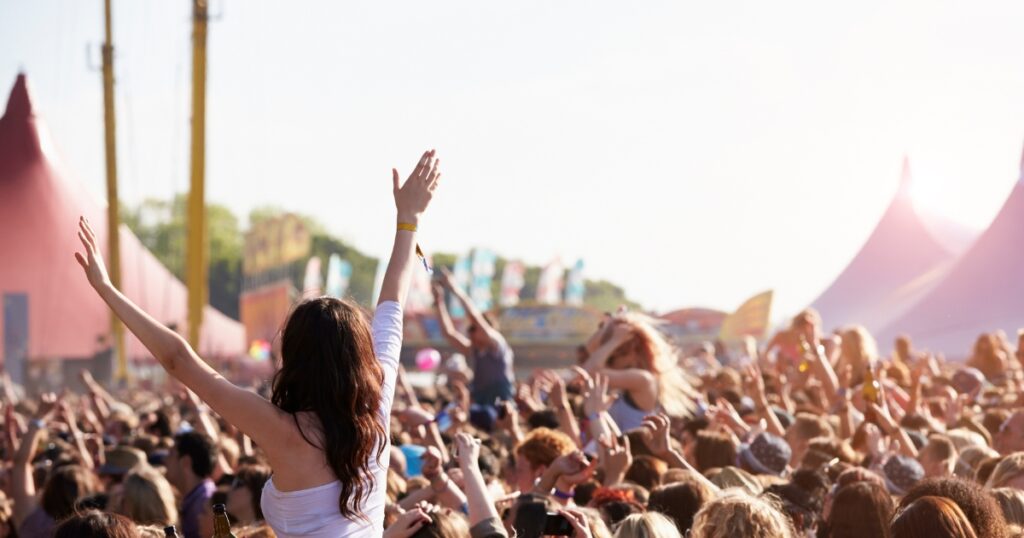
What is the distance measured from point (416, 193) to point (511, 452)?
139 inches

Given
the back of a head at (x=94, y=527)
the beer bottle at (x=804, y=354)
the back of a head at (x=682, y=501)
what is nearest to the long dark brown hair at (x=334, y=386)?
the back of a head at (x=94, y=527)

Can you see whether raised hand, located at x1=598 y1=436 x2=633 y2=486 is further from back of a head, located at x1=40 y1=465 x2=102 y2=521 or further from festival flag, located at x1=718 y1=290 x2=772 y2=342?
festival flag, located at x1=718 y1=290 x2=772 y2=342

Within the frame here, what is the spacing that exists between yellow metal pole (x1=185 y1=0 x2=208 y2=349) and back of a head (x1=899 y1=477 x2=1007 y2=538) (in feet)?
84.0

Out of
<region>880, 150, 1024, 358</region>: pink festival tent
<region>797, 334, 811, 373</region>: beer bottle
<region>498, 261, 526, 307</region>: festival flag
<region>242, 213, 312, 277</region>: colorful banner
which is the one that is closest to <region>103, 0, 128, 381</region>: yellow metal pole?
<region>880, 150, 1024, 358</region>: pink festival tent

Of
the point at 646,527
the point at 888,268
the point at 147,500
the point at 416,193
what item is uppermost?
the point at 416,193

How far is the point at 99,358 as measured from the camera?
38812 mm

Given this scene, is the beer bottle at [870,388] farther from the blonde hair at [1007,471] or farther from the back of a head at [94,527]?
the back of a head at [94,527]

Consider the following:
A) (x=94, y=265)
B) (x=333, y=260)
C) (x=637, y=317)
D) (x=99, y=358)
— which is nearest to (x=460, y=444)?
(x=94, y=265)

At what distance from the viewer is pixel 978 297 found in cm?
1984

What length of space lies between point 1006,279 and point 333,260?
36.0m

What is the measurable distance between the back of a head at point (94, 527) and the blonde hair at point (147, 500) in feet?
6.81

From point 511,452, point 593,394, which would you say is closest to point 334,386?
point 593,394

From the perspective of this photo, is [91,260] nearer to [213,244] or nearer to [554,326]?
[554,326]

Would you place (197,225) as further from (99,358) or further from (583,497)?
(583,497)
